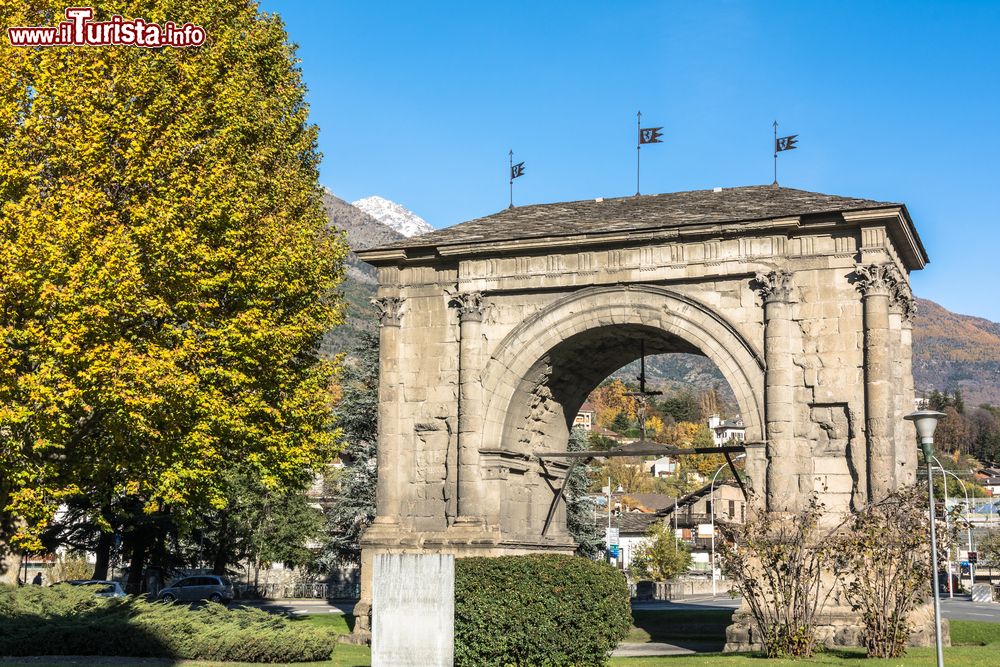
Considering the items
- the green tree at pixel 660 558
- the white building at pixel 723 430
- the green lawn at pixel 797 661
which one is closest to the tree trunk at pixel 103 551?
the green lawn at pixel 797 661

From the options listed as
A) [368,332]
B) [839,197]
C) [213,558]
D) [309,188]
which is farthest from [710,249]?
[213,558]

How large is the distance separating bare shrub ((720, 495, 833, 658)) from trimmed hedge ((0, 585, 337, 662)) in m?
7.60

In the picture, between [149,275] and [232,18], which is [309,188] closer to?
[232,18]

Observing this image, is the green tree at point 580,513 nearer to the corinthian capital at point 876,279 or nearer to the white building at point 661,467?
the corinthian capital at point 876,279

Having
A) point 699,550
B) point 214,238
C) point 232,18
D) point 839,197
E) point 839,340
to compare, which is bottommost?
point 699,550

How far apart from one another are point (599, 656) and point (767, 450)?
8121mm

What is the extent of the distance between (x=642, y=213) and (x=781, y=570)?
9.69 m

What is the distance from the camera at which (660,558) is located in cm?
7381

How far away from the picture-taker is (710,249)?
24.7m

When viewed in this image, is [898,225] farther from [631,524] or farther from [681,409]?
[681,409]

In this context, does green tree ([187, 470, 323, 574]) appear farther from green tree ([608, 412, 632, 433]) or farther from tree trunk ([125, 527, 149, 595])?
green tree ([608, 412, 632, 433])

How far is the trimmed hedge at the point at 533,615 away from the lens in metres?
16.3

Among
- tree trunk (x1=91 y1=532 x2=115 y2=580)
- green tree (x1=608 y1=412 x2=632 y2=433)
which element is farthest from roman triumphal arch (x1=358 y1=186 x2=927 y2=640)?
green tree (x1=608 y1=412 x2=632 y2=433)

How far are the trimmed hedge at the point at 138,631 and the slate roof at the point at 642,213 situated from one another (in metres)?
10.4
